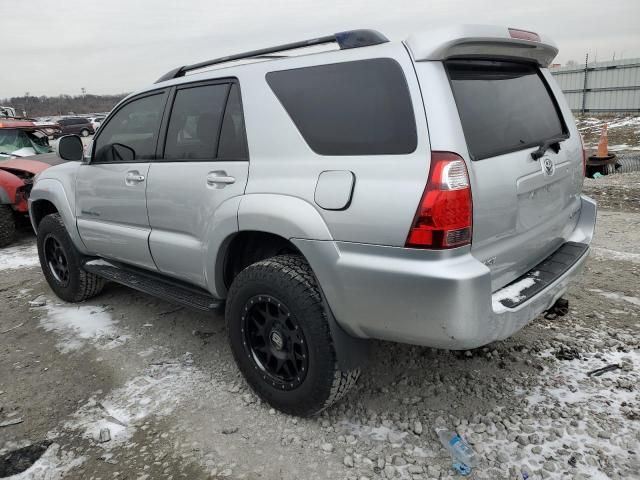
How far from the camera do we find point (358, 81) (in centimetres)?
236

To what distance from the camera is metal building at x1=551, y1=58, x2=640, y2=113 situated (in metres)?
19.8

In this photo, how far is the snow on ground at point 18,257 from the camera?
6114 millimetres

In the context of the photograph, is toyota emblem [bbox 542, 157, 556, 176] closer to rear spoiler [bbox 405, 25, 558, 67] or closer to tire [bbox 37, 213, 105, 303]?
rear spoiler [bbox 405, 25, 558, 67]

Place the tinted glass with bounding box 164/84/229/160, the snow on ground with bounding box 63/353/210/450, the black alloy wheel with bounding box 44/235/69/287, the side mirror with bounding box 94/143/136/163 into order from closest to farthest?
the snow on ground with bounding box 63/353/210/450 < the tinted glass with bounding box 164/84/229/160 < the side mirror with bounding box 94/143/136/163 < the black alloy wheel with bounding box 44/235/69/287

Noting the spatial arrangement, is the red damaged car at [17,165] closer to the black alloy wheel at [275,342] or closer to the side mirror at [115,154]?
the side mirror at [115,154]

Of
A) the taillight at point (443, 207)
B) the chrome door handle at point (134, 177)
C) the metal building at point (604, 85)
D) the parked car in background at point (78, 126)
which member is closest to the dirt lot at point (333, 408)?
the taillight at point (443, 207)

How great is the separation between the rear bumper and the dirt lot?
0.60 meters

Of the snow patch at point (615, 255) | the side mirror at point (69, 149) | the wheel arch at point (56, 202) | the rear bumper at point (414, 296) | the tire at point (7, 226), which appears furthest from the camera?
the tire at point (7, 226)

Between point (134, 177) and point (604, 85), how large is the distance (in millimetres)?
22469

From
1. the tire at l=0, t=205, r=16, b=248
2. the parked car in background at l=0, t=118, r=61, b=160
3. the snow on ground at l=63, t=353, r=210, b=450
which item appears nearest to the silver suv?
the snow on ground at l=63, t=353, r=210, b=450

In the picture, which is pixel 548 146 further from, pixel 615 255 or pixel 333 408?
pixel 615 255

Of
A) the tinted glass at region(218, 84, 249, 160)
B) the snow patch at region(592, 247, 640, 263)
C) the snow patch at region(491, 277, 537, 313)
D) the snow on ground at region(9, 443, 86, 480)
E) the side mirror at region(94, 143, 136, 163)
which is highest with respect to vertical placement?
the tinted glass at region(218, 84, 249, 160)

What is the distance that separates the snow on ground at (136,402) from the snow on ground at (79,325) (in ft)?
2.29

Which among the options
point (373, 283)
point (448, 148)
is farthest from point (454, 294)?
point (448, 148)
